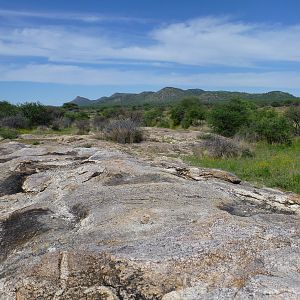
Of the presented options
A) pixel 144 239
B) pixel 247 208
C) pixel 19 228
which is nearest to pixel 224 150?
pixel 247 208

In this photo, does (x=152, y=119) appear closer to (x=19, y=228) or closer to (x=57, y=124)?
(x=57, y=124)

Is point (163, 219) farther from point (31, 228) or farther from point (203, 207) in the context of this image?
point (31, 228)

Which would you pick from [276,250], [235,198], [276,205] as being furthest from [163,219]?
[276,205]

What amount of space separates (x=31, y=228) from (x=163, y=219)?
148 cm

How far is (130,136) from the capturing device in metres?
18.5

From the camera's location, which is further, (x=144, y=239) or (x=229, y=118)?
(x=229, y=118)

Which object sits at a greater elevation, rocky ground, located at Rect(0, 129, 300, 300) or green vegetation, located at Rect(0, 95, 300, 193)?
rocky ground, located at Rect(0, 129, 300, 300)

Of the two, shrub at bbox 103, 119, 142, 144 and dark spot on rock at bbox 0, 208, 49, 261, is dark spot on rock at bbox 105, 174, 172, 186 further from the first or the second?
shrub at bbox 103, 119, 142, 144

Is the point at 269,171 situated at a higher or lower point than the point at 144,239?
lower

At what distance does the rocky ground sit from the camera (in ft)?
10.8

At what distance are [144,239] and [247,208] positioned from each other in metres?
1.96

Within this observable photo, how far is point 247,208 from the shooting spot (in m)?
5.48

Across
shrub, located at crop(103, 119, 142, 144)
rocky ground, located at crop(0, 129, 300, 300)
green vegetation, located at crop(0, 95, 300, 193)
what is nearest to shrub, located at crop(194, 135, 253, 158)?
green vegetation, located at crop(0, 95, 300, 193)

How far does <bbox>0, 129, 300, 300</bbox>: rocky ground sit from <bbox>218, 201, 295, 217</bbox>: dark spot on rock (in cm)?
2
